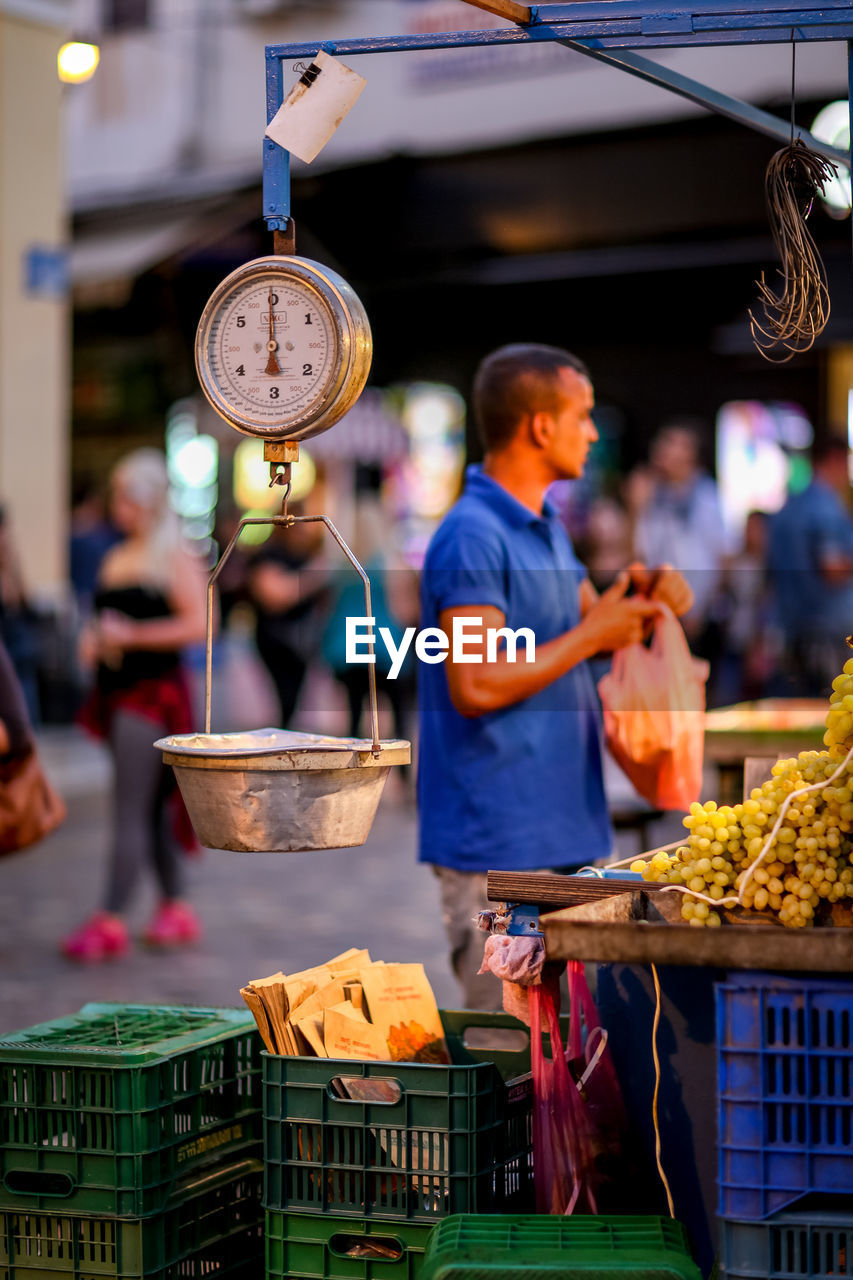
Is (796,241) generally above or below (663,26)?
below

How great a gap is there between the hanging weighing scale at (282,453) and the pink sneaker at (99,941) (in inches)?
158

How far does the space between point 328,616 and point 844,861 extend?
949 centimetres

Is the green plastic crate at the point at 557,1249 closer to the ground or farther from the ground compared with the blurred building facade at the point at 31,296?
closer to the ground

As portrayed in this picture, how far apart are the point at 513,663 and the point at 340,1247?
4.37ft

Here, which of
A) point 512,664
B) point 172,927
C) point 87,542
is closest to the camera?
point 512,664

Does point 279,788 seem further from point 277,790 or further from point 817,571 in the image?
point 817,571

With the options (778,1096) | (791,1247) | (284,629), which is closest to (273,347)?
(778,1096)

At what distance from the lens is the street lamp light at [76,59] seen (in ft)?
13.6

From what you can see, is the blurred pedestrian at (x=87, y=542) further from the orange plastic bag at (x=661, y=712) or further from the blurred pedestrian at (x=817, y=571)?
the orange plastic bag at (x=661, y=712)

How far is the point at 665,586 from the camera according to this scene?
3785 mm

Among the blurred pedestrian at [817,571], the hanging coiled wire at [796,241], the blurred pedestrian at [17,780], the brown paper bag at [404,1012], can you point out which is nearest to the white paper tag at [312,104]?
the hanging coiled wire at [796,241]

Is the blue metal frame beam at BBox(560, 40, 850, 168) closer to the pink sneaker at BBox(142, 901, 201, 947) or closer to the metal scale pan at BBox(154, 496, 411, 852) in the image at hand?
the metal scale pan at BBox(154, 496, 411, 852)

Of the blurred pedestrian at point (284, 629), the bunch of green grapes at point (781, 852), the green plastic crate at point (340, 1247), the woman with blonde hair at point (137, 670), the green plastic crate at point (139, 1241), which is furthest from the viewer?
the blurred pedestrian at point (284, 629)

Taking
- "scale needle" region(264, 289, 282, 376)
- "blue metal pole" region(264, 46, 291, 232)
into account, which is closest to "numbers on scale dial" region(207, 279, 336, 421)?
"scale needle" region(264, 289, 282, 376)
